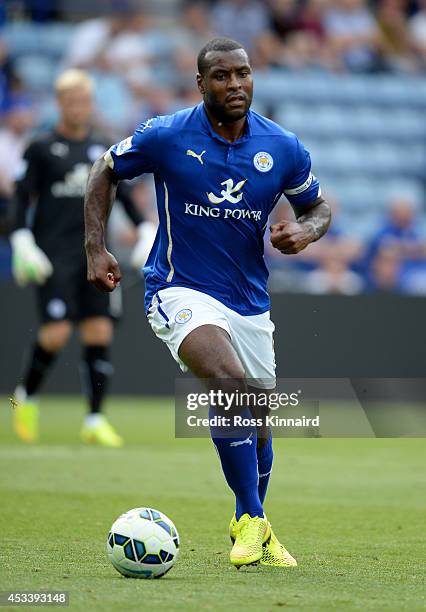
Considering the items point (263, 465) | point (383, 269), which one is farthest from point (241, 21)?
point (263, 465)

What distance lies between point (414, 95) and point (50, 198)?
1062 centimetres

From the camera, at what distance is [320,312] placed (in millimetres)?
15391

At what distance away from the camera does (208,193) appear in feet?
19.5

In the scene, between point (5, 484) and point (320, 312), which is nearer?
point (5, 484)

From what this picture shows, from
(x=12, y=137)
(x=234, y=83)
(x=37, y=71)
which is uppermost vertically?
Result: (x=37, y=71)

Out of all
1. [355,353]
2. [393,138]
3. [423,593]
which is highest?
[393,138]

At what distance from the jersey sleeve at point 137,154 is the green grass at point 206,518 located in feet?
5.81

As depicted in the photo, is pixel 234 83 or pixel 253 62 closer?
pixel 234 83

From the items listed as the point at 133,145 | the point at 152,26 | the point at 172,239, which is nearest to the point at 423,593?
the point at 172,239

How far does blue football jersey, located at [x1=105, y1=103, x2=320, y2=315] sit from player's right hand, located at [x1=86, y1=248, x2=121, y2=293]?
269 mm

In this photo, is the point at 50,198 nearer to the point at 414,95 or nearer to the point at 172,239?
the point at 172,239

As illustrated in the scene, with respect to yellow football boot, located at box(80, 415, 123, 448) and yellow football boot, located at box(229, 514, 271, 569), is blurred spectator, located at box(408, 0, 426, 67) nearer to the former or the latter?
yellow football boot, located at box(80, 415, 123, 448)

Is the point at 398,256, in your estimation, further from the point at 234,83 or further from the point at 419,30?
the point at 234,83

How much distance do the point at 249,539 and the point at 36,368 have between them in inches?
231
